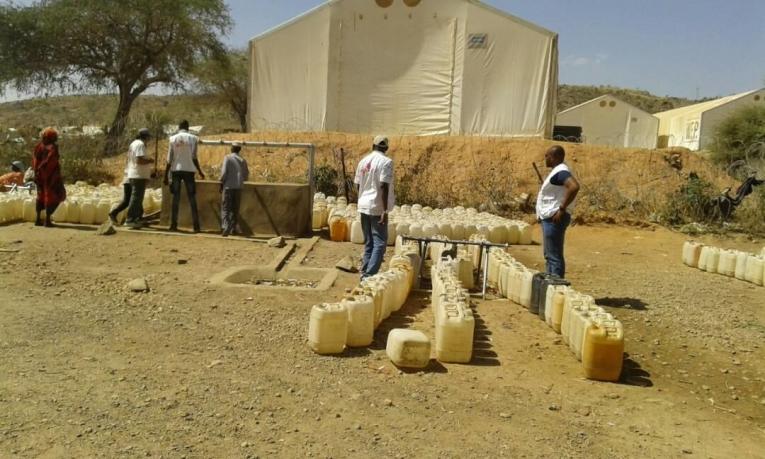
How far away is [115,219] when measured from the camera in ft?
34.0

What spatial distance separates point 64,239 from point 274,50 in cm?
1264

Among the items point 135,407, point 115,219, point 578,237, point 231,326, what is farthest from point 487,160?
point 135,407

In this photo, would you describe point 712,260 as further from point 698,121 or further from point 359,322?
point 698,121

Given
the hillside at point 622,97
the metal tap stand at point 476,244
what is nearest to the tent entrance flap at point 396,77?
the metal tap stand at point 476,244

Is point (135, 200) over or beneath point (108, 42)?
beneath

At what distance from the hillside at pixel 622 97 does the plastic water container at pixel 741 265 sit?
1796 inches

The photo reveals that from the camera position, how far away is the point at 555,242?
6590mm

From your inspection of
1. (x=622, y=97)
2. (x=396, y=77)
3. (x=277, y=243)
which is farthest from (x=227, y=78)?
(x=622, y=97)

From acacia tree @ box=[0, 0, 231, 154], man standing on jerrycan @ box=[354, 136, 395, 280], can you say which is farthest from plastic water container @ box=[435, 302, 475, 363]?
acacia tree @ box=[0, 0, 231, 154]

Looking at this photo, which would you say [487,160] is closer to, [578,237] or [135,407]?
[578,237]

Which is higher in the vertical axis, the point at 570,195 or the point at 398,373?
the point at 570,195

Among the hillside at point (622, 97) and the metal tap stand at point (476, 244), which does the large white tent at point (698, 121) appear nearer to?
the hillside at point (622, 97)

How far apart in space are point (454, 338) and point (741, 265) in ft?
20.6

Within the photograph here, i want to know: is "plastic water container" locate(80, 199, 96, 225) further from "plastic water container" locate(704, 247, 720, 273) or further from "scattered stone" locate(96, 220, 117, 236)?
"plastic water container" locate(704, 247, 720, 273)
